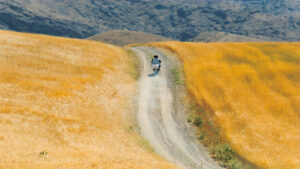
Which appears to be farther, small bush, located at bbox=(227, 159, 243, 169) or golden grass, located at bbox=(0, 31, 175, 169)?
small bush, located at bbox=(227, 159, 243, 169)

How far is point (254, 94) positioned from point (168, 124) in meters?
15.3

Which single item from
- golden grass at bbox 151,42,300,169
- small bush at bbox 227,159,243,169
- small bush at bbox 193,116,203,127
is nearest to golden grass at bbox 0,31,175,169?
small bush at bbox 227,159,243,169

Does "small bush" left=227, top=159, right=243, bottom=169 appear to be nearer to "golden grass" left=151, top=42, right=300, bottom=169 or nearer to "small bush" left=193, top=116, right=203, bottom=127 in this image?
"golden grass" left=151, top=42, right=300, bottom=169

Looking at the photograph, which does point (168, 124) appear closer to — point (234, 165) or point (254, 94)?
point (234, 165)

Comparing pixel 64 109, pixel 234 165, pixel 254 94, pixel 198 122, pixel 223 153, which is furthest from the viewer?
pixel 254 94

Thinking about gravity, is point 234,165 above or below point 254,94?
below

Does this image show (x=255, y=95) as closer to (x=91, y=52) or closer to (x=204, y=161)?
(x=204, y=161)

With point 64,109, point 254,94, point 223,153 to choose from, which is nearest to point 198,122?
point 223,153

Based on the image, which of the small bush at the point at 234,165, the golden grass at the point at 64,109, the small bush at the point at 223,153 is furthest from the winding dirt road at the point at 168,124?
the golden grass at the point at 64,109

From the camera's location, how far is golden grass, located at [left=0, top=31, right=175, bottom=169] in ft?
58.7

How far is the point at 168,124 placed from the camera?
29.5 meters

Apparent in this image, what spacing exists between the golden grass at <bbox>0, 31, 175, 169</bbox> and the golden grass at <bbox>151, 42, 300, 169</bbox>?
10.7 meters

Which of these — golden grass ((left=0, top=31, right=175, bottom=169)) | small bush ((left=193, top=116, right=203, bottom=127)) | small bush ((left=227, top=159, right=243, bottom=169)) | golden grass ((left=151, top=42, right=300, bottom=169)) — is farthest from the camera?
small bush ((left=193, top=116, right=203, bottom=127))

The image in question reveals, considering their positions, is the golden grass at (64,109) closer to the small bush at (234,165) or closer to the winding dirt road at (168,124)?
the winding dirt road at (168,124)
